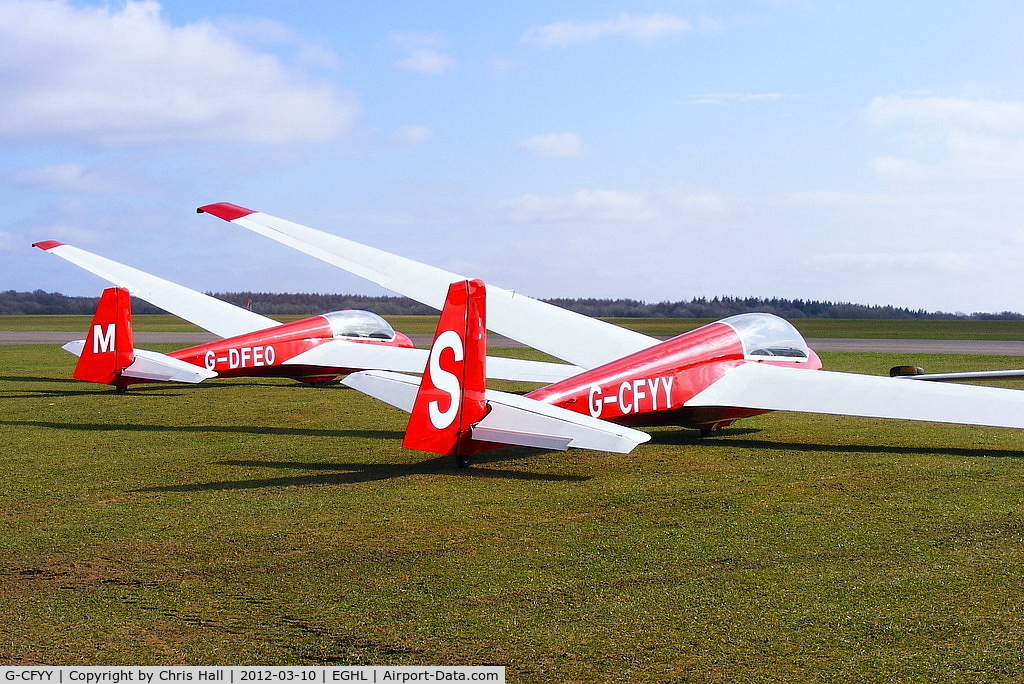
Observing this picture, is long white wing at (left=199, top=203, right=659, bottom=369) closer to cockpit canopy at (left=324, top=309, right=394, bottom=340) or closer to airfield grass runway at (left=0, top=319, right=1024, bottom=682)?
airfield grass runway at (left=0, top=319, right=1024, bottom=682)

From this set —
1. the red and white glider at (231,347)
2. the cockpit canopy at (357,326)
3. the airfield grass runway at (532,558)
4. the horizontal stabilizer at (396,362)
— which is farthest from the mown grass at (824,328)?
the airfield grass runway at (532,558)

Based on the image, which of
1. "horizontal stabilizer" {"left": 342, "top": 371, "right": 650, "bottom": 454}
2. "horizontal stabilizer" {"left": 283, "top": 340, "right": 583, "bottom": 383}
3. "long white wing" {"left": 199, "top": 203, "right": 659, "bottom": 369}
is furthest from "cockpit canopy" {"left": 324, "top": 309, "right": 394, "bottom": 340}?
"horizontal stabilizer" {"left": 342, "top": 371, "right": 650, "bottom": 454}

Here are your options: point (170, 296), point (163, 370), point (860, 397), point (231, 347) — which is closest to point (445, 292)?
point (860, 397)

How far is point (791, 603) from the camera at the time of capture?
19.8 feet

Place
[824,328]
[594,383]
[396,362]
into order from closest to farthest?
[594,383] < [396,362] < [824,328]

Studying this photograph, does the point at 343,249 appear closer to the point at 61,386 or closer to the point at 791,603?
the point at 791,603

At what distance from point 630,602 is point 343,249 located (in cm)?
850

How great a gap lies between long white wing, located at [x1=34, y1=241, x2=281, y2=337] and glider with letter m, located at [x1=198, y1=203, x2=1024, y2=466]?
31.6ft

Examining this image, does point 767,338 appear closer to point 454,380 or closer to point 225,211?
point 454,380

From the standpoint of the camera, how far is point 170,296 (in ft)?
80.4

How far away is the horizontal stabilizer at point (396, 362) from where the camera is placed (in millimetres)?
15449

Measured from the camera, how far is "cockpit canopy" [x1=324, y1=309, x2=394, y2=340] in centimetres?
2212

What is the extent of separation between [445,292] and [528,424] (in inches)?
185

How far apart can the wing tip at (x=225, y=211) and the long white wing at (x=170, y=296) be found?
955 centimetres
